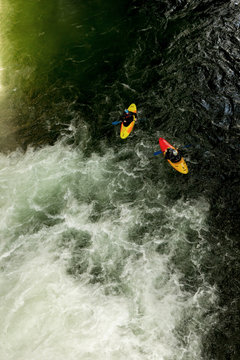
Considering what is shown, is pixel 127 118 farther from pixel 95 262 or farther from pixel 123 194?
pixel 95 262

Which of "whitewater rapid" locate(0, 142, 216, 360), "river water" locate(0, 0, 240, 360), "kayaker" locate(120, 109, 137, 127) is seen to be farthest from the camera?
"kayaker" locate(120, 109, 137, 127)

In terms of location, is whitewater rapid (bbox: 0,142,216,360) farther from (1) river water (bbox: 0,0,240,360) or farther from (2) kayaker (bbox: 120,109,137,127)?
(2) kayaker (bbox: 120,109,137,127)

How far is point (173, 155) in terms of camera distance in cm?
827

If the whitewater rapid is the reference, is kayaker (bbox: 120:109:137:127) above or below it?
above

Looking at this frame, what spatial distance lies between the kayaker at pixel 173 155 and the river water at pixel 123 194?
51 centimetres

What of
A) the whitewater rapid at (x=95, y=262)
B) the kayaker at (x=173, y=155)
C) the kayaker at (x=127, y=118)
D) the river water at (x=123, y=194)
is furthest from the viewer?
the kayaker at (x=127, y=118)

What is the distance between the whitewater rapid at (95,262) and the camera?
239 inches

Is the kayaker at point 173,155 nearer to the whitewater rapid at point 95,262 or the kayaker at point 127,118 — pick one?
the whitewater rapid at point 95,262

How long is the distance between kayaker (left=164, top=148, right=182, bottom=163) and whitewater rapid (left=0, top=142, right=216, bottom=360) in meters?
0.52

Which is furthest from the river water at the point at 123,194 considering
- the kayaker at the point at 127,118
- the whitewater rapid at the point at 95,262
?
the kayaker at the point at 127,118

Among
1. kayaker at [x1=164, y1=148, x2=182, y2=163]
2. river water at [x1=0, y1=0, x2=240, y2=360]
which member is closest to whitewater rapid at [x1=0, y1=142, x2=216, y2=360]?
river water at [x1=0, y1=0, x2=240, y2=360]

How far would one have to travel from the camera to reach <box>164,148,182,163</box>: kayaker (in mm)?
8250

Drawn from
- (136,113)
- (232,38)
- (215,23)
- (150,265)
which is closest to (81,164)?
(136,113)

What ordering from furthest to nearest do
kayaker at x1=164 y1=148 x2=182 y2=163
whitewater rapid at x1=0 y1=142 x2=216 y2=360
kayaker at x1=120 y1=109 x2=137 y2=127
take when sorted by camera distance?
1. kayaker at x1=120 y1=109 x2=137 y2=127
2. kayaker at x1=164 y1=148 x2=182 y2=163
3. whitewater rapid at x1=0 y1=142 x2=216 y2=360
